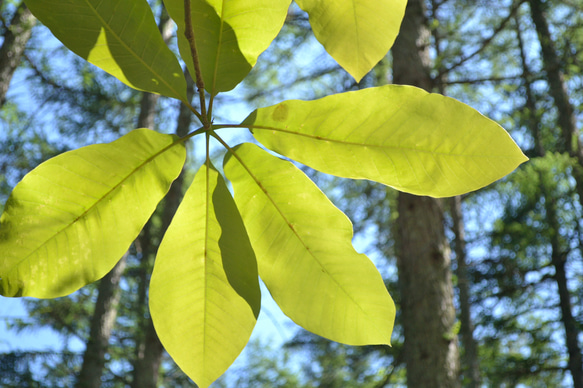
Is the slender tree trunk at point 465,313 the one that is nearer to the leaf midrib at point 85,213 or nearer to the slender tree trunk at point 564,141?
the slender tree trunk at point 564,141

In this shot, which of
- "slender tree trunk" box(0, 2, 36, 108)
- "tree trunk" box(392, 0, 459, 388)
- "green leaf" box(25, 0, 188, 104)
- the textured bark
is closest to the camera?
"green leaf" box(25, 0, 188, 104)

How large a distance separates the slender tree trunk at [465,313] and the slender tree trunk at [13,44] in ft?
13.0

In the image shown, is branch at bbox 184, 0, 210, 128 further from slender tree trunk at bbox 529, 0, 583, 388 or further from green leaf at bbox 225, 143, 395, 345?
slender tree trunk at bbox 529, 0, 583, 388

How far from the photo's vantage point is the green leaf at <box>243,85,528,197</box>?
0.50 metres

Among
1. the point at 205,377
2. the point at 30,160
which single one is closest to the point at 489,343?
the point at 205,377

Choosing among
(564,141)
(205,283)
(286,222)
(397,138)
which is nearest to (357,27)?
(397,138)

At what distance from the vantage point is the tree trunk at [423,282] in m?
2.43

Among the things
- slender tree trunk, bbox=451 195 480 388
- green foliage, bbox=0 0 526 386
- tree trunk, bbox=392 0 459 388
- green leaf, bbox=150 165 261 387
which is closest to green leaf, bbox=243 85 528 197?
green foliage, bbox=0 0 526 386

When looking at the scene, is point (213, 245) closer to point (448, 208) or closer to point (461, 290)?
point (461, 290)

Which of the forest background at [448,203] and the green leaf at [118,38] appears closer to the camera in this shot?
the green leaf at [118,38]

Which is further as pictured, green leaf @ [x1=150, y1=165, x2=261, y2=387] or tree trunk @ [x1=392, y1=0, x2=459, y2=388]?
tree trunk @ [x1=392, y1=0, x2=459, y2=388]

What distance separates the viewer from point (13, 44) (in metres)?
3.60

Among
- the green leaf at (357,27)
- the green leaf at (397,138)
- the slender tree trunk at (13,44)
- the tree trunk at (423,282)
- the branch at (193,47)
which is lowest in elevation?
the green leaf at (397,138)

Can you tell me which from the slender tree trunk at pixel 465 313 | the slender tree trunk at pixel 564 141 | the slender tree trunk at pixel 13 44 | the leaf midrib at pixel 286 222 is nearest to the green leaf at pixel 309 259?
the leaf midrib at pixel 286 222
